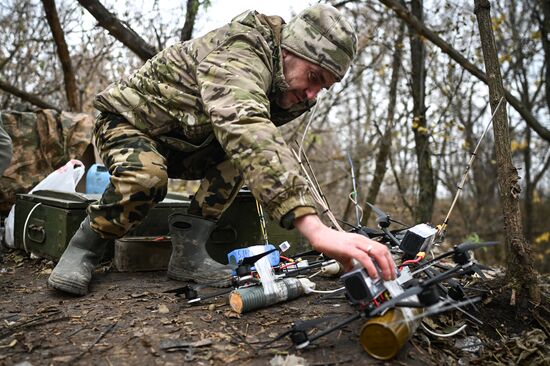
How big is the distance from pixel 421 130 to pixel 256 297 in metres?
4.50

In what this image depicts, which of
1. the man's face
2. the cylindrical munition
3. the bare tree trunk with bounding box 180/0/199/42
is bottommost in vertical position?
the cylindrical munition

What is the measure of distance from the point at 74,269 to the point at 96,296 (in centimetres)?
18

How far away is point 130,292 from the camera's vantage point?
101 inches

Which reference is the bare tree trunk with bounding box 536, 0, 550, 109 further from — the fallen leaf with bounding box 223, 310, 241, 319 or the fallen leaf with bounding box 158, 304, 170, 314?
the fallen leaf with bounding box 158, 304, 170, 314

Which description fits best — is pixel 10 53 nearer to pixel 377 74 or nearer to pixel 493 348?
pixel 377 74

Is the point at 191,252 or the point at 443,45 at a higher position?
the point at 443,45

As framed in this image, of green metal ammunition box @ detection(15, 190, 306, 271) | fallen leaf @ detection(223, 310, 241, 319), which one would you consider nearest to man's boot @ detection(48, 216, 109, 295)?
green metal ammunition box @ detection(15, 190, 306, 271)

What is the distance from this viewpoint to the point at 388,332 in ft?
5.19

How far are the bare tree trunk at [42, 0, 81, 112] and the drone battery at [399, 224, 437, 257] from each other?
5.27 metres

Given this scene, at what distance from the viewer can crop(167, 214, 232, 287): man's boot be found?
2.70 m

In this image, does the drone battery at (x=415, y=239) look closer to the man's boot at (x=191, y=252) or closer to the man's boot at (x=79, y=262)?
the man's boot at (x=191, y=252)

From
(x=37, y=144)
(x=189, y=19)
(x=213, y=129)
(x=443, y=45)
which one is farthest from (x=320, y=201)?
(x=189, y=19)

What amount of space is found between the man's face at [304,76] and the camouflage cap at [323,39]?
0.03m

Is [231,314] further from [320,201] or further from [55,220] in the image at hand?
[55,220]
